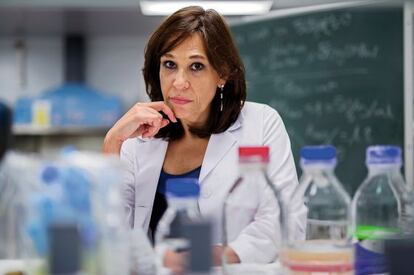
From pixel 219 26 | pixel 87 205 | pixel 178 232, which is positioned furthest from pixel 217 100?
pixel 87 205

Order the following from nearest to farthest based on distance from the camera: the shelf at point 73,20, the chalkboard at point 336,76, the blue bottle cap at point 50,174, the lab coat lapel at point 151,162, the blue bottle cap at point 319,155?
1. the blue bottle cap at point 50,174
2. the blue bottle cap at point 319,155
3. the lab coat lapel at point 151,162
4. the chalkboard at point 336,76
5. the shelf at point 73,20

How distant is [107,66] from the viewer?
588 centimetres

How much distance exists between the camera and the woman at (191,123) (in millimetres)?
1474

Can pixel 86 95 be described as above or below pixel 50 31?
below

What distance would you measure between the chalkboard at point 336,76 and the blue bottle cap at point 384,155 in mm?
1932

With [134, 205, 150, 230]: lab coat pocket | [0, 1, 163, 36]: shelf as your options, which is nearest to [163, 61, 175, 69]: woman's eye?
[134, 205, 150, 230]: lab coat pocket

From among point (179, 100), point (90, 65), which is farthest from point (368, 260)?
point (90, 65)

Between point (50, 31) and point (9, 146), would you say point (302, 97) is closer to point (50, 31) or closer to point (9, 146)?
point (9, 146)

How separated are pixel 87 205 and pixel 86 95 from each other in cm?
478

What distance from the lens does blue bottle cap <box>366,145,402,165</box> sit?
3.00 feet

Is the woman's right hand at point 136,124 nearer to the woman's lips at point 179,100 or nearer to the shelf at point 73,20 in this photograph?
the woman's lips at point 179,100

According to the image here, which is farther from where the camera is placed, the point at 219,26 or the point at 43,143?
the point at 43,143

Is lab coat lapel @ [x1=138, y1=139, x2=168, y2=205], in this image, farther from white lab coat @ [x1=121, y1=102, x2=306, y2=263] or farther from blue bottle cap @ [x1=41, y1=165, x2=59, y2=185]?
blue bottle cap @ [x1=41, y1=165, x2=59, y2=185]

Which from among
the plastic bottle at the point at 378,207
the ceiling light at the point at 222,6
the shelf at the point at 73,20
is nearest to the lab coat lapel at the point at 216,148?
the plastic bottle at the point at 378,207
